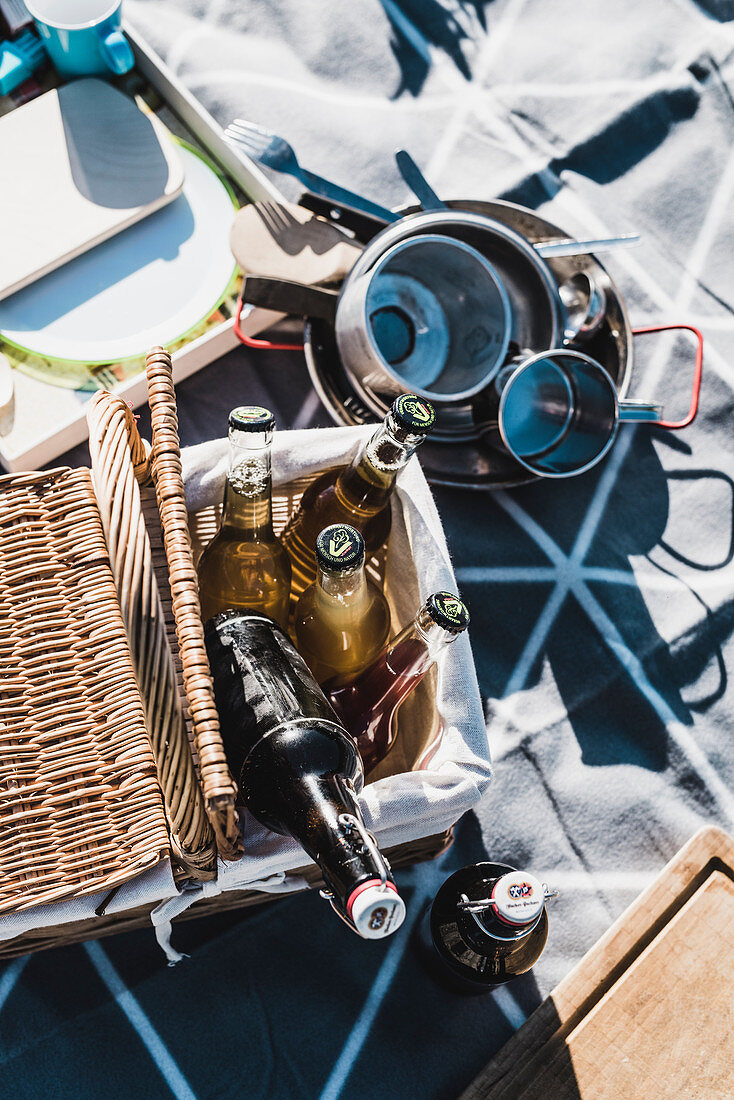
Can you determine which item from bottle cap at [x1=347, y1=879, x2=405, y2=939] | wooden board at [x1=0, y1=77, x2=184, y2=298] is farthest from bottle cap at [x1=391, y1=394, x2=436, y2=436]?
wooden board at [x1=0, y1=77, x2=184, y2=298]

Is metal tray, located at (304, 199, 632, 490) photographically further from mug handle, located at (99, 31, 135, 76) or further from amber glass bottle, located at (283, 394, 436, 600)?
mug handle, located at (99, 31, 135, 76)

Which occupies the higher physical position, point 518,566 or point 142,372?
point 142,372

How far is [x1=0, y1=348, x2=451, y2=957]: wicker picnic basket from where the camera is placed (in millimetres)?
419

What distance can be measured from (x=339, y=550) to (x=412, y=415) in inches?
3.4

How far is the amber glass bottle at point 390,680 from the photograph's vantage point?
17.7 inches

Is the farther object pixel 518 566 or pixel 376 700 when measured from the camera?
pixel 518 566

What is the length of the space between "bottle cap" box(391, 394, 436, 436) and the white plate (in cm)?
29

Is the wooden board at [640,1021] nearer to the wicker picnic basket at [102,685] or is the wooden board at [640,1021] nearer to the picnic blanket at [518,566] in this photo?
the picnic blanket at [518,566]

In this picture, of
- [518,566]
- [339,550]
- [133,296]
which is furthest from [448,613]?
[133,296]

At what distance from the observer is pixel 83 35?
66 cm

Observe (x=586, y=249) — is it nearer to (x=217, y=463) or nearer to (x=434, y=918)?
(x=217, y=463)

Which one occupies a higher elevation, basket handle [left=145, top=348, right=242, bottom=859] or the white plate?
the white plate

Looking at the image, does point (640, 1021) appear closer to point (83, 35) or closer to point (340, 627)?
point (340, 627)

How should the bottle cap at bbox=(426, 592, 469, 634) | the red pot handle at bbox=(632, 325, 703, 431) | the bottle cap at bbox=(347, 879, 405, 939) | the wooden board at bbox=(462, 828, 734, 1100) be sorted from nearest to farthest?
1. the bottle cap at bbox=(347, 879, 405, 939)
2. the bottle cap at bbox=(426, 592, 469, 634)
3. the wooden board at bbox=(462, 828, 734, 1100)
4. the red pot handle at bbox=(632, 325, 703, 431)
